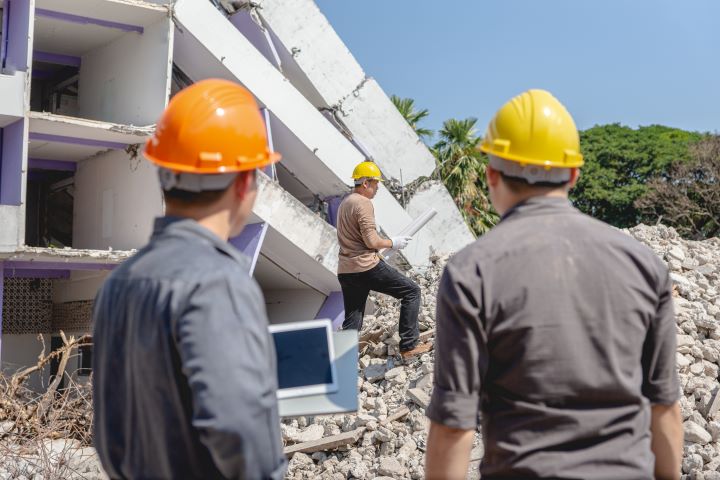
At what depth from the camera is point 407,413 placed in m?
8.03

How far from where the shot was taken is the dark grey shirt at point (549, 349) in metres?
2.12

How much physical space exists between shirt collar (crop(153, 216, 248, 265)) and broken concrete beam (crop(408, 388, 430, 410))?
6.16 metres

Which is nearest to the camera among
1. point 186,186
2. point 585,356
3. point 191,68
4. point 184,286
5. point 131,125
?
point 184,286

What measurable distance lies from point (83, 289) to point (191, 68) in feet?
13.6

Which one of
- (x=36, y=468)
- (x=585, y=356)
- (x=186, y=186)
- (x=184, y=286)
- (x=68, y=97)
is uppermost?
(x=68, y=97)

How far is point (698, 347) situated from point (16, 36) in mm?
9783

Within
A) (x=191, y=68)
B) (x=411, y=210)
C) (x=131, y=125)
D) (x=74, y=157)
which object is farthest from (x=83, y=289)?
(x=411, y=210)

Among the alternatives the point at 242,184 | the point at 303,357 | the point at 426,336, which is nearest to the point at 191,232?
the point at 242,184

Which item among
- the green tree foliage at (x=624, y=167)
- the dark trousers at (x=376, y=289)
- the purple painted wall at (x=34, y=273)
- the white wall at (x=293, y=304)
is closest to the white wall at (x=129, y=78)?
the purple painted wall at (x=34, y=273)

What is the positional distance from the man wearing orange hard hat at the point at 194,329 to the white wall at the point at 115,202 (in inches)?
416

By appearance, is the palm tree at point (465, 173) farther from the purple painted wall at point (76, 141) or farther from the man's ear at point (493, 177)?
the man's ear at point (493, 177)

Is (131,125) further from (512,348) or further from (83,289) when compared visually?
(512,348)

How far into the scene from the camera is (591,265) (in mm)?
2227

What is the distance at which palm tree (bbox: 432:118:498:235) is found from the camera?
29.9 m
